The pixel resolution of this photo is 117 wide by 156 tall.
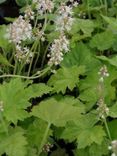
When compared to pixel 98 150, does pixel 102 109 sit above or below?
above

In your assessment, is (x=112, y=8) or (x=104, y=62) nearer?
(x=104, y=62)

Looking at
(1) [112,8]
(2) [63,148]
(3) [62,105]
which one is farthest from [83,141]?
(1) [112,8]

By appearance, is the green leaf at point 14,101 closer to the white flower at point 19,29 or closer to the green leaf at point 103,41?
the white flower at point 19,29

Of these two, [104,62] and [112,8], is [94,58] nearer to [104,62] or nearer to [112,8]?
[104,62]

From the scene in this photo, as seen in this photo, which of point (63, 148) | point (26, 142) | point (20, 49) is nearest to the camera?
point (26, 142)

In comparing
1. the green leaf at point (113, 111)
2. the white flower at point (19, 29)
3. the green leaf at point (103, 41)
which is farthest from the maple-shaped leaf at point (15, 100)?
the green leaf at point (103, 41)

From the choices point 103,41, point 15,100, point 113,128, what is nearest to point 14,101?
point 15,100

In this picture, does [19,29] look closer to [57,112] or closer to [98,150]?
[57,112]
